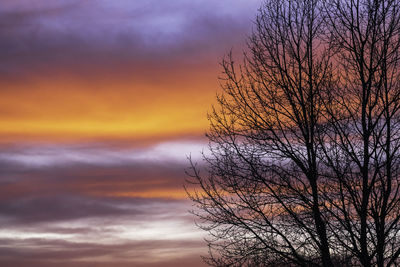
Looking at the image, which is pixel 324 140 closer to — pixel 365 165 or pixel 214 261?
pixel 365 165

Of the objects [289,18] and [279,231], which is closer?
[279,231]

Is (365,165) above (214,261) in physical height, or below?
above

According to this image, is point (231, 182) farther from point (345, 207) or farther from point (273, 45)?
point (273, 45)

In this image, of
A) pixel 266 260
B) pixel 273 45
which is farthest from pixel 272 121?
pixel 266 260

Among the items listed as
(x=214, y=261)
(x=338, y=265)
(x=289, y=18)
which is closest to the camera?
(x=338, y=265)

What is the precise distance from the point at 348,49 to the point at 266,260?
5857 millimetres

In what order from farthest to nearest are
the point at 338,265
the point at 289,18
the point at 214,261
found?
the point at 289,18 < the point at 214,261 < the point at 338,265

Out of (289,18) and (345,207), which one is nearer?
(345,207)

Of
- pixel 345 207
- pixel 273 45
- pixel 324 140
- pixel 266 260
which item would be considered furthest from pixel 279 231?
pixel 273 45

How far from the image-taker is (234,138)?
1490 centimetres

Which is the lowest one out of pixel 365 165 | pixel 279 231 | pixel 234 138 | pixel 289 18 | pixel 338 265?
pixel 338 265

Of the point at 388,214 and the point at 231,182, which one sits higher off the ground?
the point at 231,182

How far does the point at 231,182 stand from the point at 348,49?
464 centimetres

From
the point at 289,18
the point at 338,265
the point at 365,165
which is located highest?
the point at 289,18
